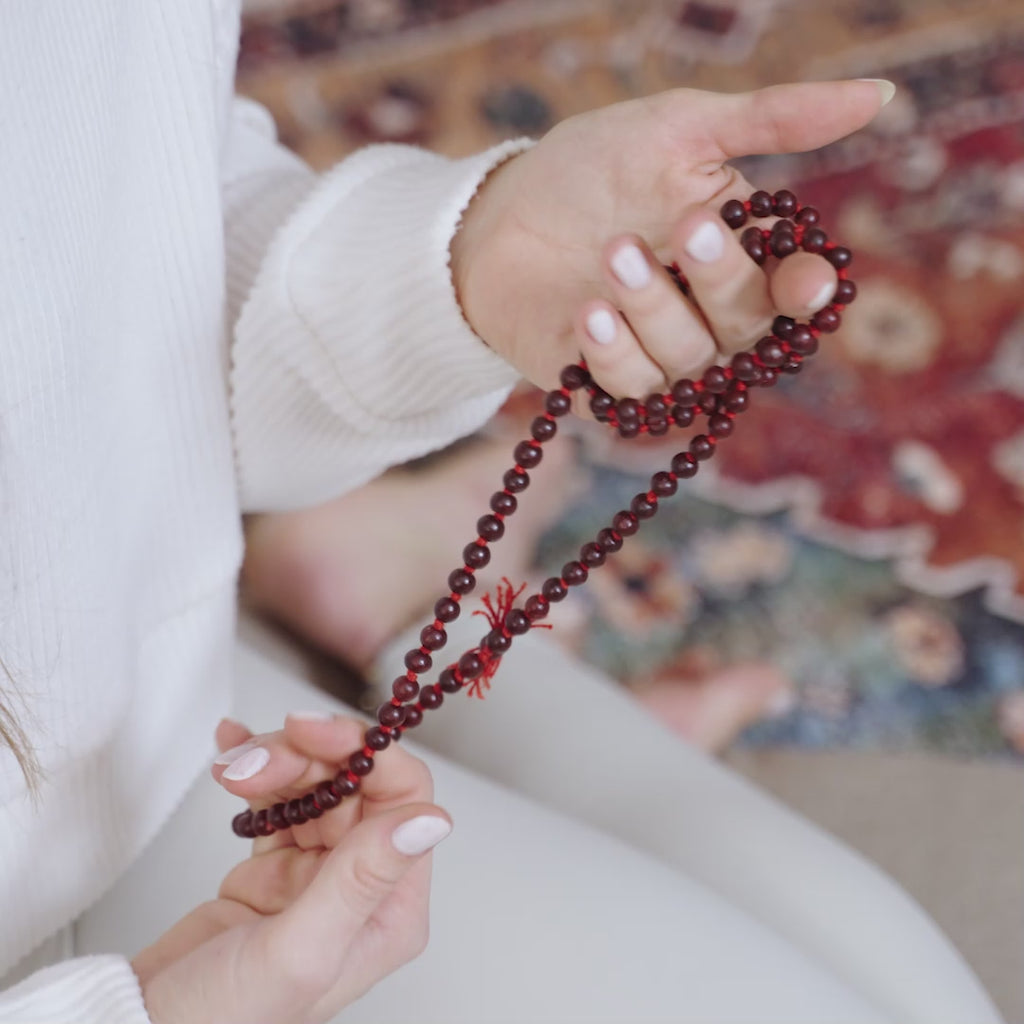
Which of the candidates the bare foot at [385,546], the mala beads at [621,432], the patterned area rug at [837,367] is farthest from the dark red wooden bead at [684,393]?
the patterned area rug at [837,367]

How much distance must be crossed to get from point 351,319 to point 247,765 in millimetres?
300

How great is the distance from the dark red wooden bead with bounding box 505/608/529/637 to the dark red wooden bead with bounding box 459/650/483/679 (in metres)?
0.02

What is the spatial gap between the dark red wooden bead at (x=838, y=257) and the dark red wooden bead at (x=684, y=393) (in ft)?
0.30

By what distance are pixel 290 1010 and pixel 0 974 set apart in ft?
0.90

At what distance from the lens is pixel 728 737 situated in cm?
128

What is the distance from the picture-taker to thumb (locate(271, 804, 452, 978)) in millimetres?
547

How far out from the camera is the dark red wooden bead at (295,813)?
2.13ft

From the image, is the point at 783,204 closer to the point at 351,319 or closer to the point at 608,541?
the point at 608,541

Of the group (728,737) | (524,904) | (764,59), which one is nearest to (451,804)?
(524,904)

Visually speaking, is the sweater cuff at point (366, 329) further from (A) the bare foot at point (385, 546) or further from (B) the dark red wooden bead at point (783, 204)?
(A) the bare foot at point (385, 546)

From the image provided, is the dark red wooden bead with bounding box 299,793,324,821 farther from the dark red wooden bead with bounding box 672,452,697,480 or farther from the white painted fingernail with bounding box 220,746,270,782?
the dark red wooden bead with bounding box 672,452,697,480

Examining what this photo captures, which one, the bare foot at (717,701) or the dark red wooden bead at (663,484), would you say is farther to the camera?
the bare foot at (717,701)

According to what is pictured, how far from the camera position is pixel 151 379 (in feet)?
2.39

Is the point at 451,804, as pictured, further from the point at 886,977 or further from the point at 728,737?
the point at 728,737
